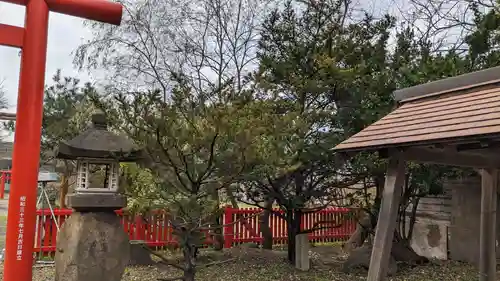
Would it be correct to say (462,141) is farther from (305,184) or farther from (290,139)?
(305,184)

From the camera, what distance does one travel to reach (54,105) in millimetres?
10023

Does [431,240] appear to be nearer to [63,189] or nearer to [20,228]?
[20,228]

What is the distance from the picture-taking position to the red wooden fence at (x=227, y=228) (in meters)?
7.80

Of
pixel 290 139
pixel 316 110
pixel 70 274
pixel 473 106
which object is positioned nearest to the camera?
pixel 473 106

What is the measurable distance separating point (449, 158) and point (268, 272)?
3399mm

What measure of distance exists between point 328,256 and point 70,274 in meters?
5.55

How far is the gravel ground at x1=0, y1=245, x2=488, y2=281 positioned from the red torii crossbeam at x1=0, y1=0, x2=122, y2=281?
253 centimetres

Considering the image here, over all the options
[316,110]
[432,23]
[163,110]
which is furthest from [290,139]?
[432,23]

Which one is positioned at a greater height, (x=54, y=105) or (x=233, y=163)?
(x=54, y=105)

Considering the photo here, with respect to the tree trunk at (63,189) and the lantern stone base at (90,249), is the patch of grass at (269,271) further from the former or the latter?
the tree trunk at (63,189)

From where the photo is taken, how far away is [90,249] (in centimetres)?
489

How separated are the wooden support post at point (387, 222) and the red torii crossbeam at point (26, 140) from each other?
338 centimetres

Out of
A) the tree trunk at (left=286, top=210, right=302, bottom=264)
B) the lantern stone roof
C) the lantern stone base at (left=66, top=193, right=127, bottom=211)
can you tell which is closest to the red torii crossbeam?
the lantern stone roof

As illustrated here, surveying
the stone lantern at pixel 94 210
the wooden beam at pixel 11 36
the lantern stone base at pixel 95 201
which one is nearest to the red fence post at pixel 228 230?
the stone lantern at pixel 94 210
